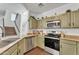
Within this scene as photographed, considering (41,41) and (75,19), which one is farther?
(41,41)

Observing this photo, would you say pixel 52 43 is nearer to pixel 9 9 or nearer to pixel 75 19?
pixel 75 19

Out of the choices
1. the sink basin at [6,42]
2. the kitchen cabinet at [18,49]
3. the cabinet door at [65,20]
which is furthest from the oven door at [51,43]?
the sink basin at [6,42]

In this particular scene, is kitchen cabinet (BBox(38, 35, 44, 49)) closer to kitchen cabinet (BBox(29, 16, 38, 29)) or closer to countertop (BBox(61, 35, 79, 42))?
kitchen cabinet (BBox(29, 16, 38, 29))

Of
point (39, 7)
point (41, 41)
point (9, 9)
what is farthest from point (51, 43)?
point (9, 9)

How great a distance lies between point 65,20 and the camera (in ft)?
5.12

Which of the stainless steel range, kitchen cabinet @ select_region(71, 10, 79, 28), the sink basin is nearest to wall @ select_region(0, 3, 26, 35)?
the sink basin

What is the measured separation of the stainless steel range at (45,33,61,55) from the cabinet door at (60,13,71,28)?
0.17m

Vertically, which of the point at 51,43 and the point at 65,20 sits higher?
the point at 65,20

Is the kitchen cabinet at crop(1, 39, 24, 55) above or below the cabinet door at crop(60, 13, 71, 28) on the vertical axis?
below

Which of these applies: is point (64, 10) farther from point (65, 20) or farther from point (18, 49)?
point (18, 49)

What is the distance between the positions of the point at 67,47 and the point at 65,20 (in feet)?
1.27

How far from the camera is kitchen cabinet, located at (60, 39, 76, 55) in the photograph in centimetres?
154

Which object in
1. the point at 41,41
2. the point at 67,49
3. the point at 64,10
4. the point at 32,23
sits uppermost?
the point at 64,10
